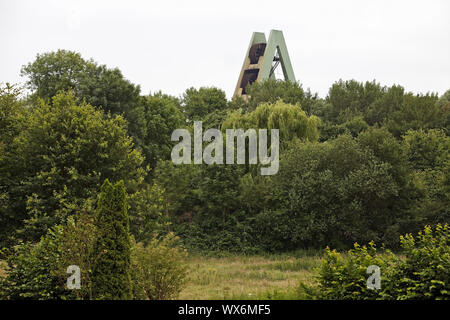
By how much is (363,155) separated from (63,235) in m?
20.9

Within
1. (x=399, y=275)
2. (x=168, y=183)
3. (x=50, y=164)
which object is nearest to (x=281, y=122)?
(x=168, y=183)

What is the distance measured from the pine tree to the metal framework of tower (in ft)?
167

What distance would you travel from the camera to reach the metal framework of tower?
60.7m

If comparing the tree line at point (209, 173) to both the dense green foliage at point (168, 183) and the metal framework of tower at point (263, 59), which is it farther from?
the metal framework of tower at point (263, 59)

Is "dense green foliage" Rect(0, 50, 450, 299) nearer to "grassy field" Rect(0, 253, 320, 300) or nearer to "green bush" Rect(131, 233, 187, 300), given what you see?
"green bush" Rect(131, 233, 187, 300)

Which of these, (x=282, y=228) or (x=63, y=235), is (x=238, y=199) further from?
(x=63, y=235)

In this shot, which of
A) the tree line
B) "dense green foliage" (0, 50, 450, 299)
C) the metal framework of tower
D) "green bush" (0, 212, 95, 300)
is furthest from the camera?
the metal framework of tower

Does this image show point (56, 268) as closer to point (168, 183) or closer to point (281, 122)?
point (168, 183)

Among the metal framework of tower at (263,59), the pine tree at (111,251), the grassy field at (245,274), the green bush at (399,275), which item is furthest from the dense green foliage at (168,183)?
the metal framework of tower at (263,59)

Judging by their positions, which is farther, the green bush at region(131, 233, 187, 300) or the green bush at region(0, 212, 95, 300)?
the green bush at region(131, 233, 187, 300)

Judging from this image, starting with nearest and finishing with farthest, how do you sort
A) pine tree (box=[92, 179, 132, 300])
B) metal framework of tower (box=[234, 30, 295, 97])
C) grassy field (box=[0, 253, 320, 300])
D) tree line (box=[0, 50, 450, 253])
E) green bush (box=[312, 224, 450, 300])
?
green bush (box=[312, 224, 450, 300]) → pine tree (box=[92, 179, 132, 300]) → grassy field (box=[0, 253, 320, 300]) → tree line (box=[0, 50, 450, 253]) → metal framework of tower (box=[234, 30, 295, 97])

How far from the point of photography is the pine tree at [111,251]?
10.5 meters

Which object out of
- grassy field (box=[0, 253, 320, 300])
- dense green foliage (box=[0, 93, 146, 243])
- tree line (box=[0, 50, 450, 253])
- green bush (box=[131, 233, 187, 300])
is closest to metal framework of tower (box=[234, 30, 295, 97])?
tree line (box=[0, 50, 450, 253])

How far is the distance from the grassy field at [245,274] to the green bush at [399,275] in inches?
50.0
